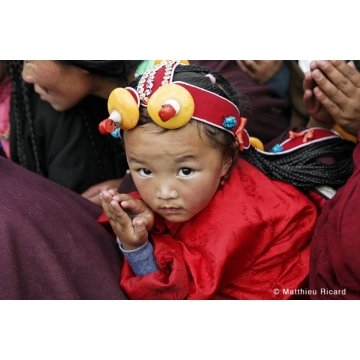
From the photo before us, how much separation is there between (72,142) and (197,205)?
41.0 inches

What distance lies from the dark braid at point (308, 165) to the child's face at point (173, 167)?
27 cm

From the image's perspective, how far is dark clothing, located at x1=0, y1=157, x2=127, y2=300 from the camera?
1467 mm

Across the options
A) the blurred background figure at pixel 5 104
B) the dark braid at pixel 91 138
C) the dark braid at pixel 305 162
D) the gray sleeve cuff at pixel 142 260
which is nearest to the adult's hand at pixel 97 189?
the dark braid at pixel 91 138

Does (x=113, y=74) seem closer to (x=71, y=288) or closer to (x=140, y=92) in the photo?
(x=140, y=92)

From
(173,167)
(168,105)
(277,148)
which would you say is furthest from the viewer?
(277,148)

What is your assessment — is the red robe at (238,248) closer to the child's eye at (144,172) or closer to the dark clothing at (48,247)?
the dark clothing at (48,247)

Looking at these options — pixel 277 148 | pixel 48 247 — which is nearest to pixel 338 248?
pixel 277 148

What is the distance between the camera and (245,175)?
183 centimetres

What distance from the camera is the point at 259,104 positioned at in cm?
230

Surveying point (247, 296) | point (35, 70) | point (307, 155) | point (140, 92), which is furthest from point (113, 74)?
point (247, 296)

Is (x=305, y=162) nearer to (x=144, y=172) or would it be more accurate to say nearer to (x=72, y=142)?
(x=144, y=172)

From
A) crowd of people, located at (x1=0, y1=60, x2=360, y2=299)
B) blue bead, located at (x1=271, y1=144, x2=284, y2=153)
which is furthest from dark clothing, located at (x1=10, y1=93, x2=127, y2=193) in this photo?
blue bead, located at (x1=271, y1=144, x2=284, y2=153)

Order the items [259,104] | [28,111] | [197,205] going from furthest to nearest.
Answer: [28,111] < [259,104] < [197,205]

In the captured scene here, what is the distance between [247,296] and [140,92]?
82cm
